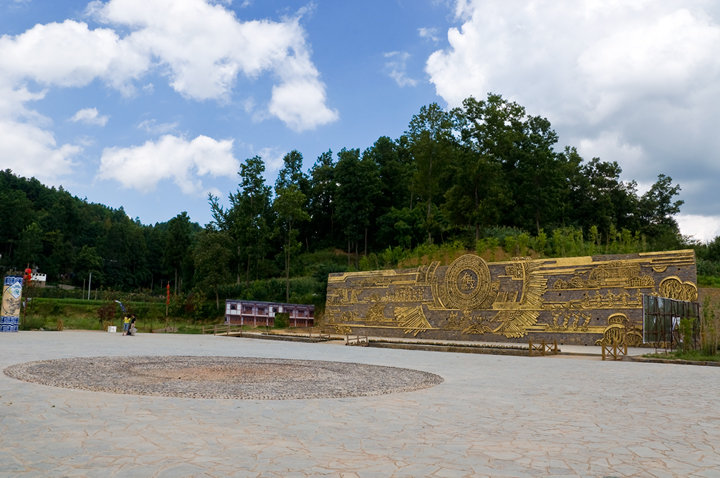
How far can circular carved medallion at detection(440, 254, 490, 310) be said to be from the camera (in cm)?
2325

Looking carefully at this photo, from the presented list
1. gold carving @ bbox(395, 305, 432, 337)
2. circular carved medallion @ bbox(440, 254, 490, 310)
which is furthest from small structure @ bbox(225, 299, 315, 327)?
circular carved medallion @ bbox(440, 254, 490, 310)

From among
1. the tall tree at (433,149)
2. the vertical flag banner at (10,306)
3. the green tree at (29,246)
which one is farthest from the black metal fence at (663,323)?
the green tree at (29,246)

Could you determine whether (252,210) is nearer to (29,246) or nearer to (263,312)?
(263,312)

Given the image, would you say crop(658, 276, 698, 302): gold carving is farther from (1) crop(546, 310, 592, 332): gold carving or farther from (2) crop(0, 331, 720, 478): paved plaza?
(2) crop(0, 331, 720, 478): paved plaza

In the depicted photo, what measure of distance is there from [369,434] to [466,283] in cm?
1950

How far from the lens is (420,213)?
159ft

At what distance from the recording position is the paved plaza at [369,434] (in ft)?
12.9

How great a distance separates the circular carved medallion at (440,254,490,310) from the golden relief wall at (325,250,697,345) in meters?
0.05

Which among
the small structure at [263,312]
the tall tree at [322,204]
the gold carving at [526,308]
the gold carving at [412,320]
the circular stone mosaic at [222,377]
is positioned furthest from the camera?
the tall tree at [322,204]

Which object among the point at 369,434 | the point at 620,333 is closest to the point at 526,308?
the point at 620,333

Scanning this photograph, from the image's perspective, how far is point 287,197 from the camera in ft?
132

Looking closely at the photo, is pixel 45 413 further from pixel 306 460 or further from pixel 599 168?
pixel 599 168

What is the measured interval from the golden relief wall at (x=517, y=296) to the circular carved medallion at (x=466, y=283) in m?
0.05

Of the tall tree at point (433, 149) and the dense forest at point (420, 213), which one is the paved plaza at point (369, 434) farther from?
the tall tree at point (433, 149)
